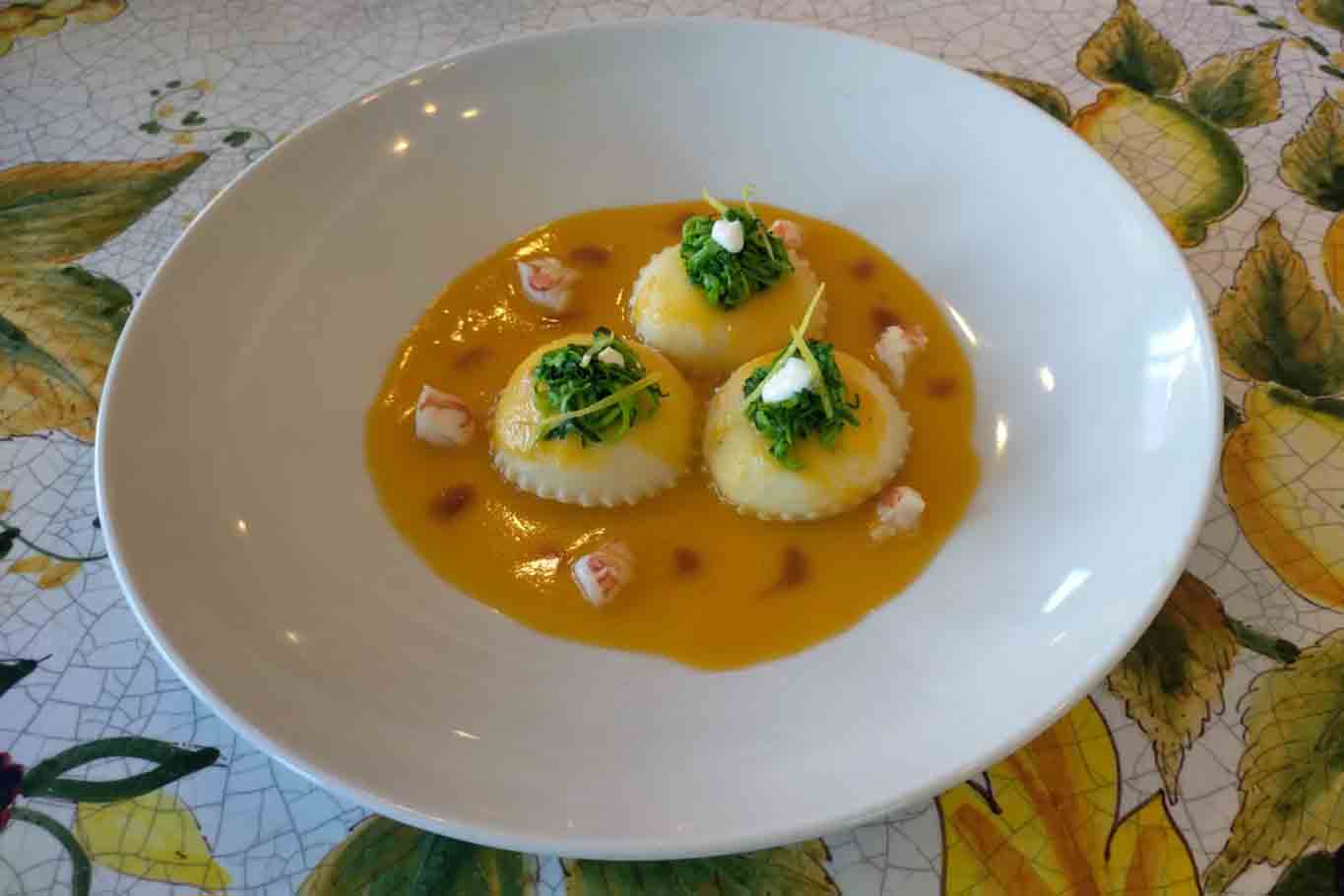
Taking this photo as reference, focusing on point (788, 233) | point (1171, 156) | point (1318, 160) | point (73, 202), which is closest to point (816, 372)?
point (788, 233)

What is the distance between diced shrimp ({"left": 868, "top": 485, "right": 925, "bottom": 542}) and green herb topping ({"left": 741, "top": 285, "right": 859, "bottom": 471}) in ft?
0.65

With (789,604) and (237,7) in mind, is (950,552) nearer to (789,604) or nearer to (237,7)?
(789,604)

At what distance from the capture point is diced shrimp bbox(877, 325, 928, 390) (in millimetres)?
2635

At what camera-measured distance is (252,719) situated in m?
1.78

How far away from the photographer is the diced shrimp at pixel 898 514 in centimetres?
231

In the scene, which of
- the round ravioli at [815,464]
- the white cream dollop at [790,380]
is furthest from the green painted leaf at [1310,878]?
the white cream dollop at [790,380]

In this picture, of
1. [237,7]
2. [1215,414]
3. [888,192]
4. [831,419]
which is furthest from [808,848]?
[237,7]

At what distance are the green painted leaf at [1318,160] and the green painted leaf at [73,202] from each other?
362cm

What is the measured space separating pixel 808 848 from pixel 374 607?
106 centimetres

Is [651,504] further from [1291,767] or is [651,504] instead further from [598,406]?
[1291,767]

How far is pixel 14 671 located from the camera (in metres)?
2.22

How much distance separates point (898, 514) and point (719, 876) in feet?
3.02

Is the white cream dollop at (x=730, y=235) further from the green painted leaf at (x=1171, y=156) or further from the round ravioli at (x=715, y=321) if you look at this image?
the green painted leaf at (x=1171, y=156)

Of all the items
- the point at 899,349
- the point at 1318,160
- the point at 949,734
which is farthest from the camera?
the point at 1318,160
